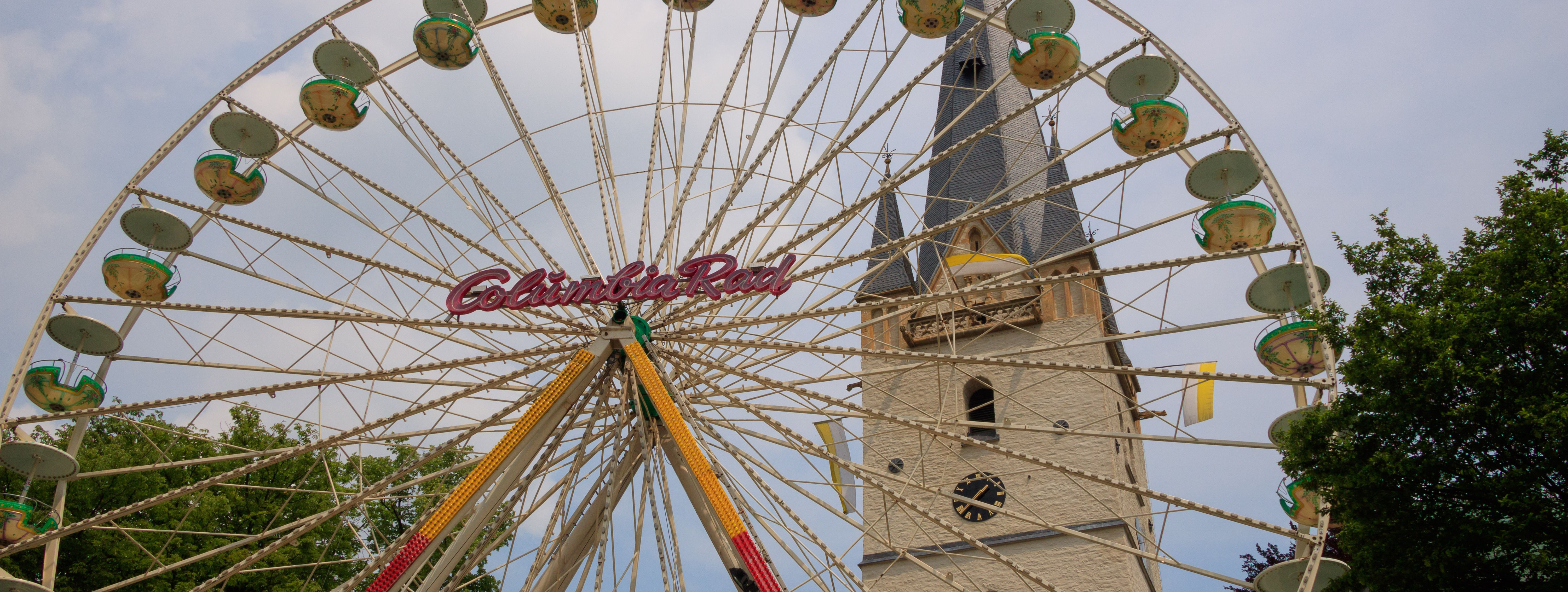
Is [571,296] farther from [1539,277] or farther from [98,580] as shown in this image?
[98,580]

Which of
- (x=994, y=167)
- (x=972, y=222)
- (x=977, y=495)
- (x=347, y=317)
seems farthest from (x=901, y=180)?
(x=994, y=167)

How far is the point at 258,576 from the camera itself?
25422mm

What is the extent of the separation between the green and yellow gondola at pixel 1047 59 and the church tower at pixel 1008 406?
661cm

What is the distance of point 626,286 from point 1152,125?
347 inches

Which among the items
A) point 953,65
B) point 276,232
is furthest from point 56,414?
point 953,65

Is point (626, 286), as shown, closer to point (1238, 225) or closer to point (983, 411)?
point (1238, 225)

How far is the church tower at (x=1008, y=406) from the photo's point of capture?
97.2 feet

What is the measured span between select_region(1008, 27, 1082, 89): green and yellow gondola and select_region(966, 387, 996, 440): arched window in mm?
14836

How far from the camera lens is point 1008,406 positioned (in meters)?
33.5

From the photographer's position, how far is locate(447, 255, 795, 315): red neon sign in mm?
16344

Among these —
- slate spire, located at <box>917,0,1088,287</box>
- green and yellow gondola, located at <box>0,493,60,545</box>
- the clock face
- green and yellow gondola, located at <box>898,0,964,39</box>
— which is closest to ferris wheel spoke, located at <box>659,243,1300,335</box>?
green and yellow gondola, located at <box>898,0,964,39</box>

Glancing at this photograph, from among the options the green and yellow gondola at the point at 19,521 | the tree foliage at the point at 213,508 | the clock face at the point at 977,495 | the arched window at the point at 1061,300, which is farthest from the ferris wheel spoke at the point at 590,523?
the arched window at the point at 1061,300

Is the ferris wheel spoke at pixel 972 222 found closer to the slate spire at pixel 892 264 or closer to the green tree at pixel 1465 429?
the green tree at pixel 1465 429

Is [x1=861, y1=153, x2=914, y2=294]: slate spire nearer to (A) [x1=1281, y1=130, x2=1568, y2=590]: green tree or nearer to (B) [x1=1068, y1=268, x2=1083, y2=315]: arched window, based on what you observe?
(B) [x1=1068, y1=268, x2=1083, y2=315]: arched window
